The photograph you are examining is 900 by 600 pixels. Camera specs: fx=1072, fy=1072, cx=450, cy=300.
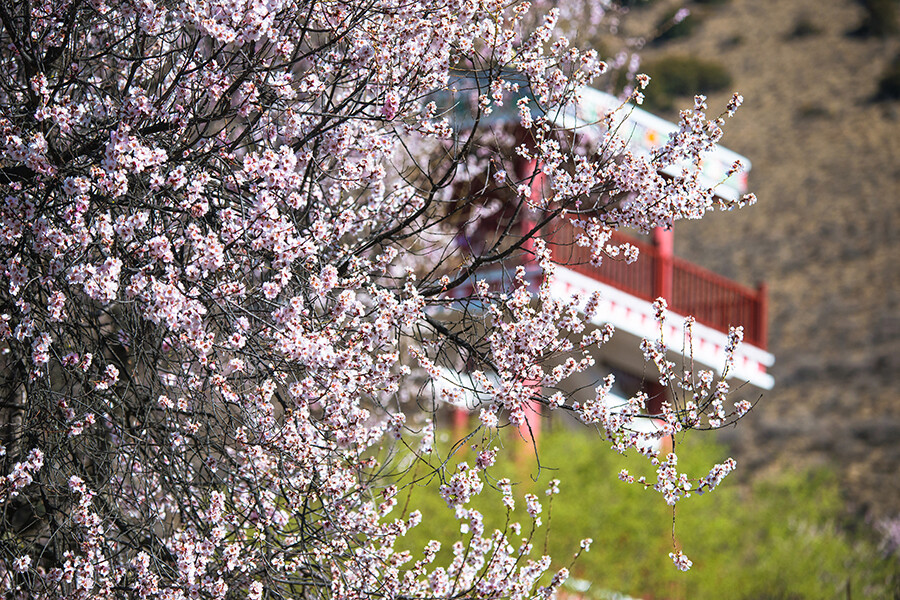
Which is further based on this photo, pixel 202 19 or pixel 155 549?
pixel 155 549

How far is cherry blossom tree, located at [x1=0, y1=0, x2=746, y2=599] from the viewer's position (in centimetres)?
462

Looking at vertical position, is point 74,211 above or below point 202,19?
below

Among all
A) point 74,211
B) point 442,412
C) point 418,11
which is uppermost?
point 442,412

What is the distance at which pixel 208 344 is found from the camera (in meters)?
4.51

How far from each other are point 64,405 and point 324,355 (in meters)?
1.42

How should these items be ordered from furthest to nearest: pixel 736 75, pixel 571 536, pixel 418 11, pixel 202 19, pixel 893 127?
pixel 736 75 < pixel 893 127 < pixel 571 536 < pixel 418 11 < pixel 202 19

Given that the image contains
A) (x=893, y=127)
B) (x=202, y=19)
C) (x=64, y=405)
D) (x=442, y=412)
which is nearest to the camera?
(x=202, y=19)

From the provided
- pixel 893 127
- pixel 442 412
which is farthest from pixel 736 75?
pixel 442 412

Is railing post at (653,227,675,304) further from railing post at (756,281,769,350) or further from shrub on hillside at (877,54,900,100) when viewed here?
shrub on hillside at (877,54,900,100)

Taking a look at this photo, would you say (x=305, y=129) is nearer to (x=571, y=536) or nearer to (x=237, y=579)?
(x=237, y=579)

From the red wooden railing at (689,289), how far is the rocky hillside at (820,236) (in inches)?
601

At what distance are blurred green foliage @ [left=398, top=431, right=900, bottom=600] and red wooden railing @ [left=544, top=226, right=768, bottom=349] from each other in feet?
7.68

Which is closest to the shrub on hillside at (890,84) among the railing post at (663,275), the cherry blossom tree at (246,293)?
→ the railing post at (663,275)

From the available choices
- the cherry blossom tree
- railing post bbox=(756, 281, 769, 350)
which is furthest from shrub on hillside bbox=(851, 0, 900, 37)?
the cherry blossom tree
